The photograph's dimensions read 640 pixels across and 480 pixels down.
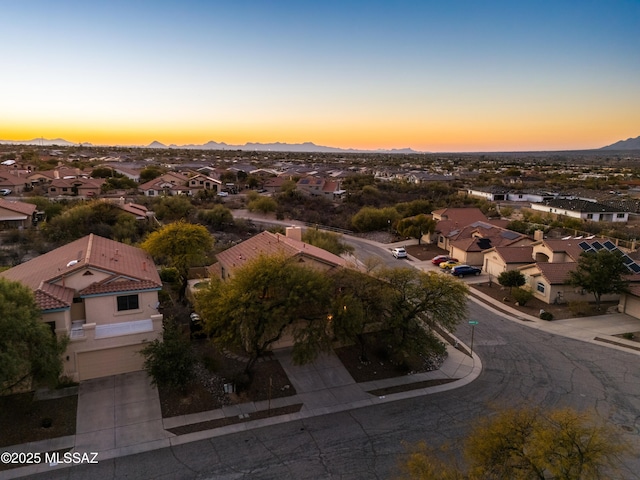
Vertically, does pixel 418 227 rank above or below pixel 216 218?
above

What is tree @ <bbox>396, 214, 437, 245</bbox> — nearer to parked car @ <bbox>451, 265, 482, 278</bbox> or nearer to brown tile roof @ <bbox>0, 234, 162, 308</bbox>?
parked car @ <bbox>451, 265, 482, 278</bbox>

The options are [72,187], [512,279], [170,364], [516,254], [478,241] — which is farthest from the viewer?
[72,187]

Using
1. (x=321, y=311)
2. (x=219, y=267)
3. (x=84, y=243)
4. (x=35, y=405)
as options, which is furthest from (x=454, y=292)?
(x=84, y=243)

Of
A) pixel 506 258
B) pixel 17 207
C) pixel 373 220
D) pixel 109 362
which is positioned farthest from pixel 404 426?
pixel 17 207

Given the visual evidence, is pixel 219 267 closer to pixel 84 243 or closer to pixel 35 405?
pixel 84 243

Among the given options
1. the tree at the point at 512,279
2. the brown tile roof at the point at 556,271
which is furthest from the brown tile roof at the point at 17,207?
the brown tile roof at the point at 556,271

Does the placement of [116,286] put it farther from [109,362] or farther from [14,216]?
[14,216]

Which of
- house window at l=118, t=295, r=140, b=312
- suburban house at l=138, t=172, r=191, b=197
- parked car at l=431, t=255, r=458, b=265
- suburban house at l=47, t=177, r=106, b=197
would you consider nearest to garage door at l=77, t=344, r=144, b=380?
house window at l=118, t=295, r=140, b=312
